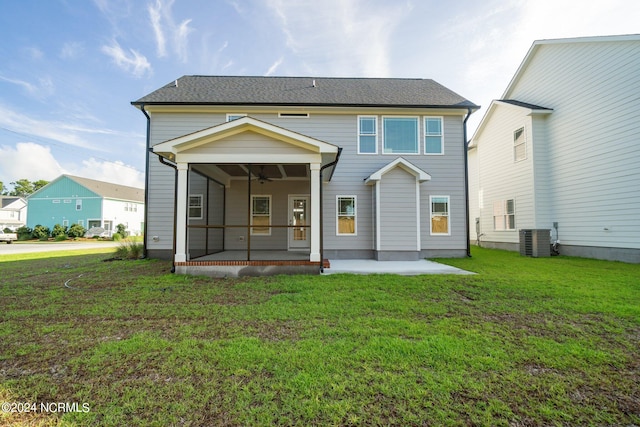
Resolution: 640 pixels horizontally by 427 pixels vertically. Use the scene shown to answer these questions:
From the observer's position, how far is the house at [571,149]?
28.8 feet

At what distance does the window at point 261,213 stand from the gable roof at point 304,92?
3.59m

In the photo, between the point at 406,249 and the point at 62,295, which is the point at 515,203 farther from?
the point at 62,295

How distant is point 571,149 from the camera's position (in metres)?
10.4

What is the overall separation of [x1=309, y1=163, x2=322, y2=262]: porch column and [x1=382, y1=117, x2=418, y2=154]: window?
176 inches

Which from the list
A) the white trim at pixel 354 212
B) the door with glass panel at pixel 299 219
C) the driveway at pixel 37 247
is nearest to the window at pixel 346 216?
the white trim at pixel 354 212

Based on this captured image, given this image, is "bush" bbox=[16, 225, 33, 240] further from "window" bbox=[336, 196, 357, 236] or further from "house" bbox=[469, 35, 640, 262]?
"house" bbox=[469, 35, 640, 262]

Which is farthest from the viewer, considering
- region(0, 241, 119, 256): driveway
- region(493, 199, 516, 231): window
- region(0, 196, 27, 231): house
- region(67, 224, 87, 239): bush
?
region(0, 196, 27, 231): house

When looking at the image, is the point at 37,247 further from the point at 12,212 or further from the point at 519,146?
the point at 12,212

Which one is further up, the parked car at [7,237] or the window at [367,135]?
the window at [367,135]

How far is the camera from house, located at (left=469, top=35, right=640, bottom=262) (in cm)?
879

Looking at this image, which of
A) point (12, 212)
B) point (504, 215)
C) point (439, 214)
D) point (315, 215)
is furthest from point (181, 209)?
point (12, 212)

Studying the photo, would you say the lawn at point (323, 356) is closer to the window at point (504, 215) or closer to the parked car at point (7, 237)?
the window at point (504, 215)

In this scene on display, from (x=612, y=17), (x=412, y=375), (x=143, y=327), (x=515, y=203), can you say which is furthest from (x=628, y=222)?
(x=143, y=327)

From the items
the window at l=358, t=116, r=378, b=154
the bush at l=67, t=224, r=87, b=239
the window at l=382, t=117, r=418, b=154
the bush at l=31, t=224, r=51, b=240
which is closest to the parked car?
the bush at l=31, t=224, r=51, b=240
